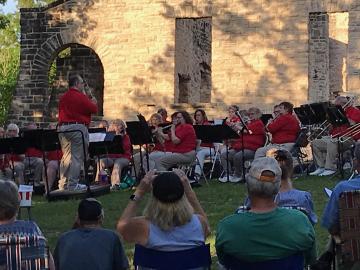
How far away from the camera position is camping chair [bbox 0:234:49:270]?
435 centimetres

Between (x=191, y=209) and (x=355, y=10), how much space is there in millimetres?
17159

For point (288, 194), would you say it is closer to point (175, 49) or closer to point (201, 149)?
point (201, 149)

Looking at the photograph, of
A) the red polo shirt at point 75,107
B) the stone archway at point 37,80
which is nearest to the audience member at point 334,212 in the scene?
the red polo shirt at point 75,107

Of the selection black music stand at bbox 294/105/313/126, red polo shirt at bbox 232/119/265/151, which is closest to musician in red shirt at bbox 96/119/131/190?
red polo shirt at bbox 232/119/265/151

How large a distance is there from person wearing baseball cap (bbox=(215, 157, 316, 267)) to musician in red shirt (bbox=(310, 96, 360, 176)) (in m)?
9.18

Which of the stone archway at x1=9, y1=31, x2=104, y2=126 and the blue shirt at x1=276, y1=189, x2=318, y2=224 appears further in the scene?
the stone archway at x1=9, y1=31, x2=104, y2=126

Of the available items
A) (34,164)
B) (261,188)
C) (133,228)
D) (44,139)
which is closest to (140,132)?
(44,139)

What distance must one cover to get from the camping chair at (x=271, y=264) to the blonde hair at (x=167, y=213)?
0.37m

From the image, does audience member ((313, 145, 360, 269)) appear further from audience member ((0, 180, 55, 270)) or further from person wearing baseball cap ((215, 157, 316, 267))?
audience member ((0, 180, 55, 270))

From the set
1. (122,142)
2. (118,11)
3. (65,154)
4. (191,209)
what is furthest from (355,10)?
(191,209)

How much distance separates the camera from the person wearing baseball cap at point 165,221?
4855 mm

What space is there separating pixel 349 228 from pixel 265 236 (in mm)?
671

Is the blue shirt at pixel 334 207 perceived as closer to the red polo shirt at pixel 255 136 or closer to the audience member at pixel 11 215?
the audience member at pixel 11 215

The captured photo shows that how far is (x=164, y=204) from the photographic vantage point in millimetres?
4875
